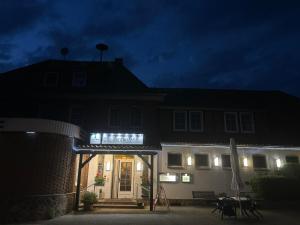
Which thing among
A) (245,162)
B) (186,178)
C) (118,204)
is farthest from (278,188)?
(118,204)

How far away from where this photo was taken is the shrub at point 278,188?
46.9ft

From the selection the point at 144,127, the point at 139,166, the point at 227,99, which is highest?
the point at 227,99

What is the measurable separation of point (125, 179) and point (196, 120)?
666cm

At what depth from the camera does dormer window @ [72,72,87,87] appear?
1752 centimetres

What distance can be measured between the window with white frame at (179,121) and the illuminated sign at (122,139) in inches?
133

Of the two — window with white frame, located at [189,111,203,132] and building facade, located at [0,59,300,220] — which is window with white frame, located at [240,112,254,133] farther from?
window with white frame, located at [189,111,203,132]

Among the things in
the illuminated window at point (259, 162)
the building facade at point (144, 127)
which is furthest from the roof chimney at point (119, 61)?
the illuminated window at point (259, 162)

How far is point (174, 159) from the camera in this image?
→ 53.6ft

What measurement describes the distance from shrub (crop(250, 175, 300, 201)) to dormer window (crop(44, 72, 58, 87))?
15301 mm

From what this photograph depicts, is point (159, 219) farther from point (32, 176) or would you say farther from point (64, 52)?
point (64, 52)

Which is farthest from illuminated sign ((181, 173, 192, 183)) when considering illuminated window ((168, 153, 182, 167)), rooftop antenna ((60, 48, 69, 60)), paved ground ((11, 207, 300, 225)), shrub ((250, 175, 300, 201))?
rooftop antenna ((60, 48, 69, 60))

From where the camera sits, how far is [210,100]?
19.3 m

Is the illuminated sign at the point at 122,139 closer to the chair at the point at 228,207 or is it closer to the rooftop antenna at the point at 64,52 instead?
the chair at the point at 228,207

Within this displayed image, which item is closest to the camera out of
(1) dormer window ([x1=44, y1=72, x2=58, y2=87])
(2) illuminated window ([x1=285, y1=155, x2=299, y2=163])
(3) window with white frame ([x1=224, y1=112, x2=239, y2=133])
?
(2) illuminated window ([x1=285, y1=155, x2=299, y2=163])
